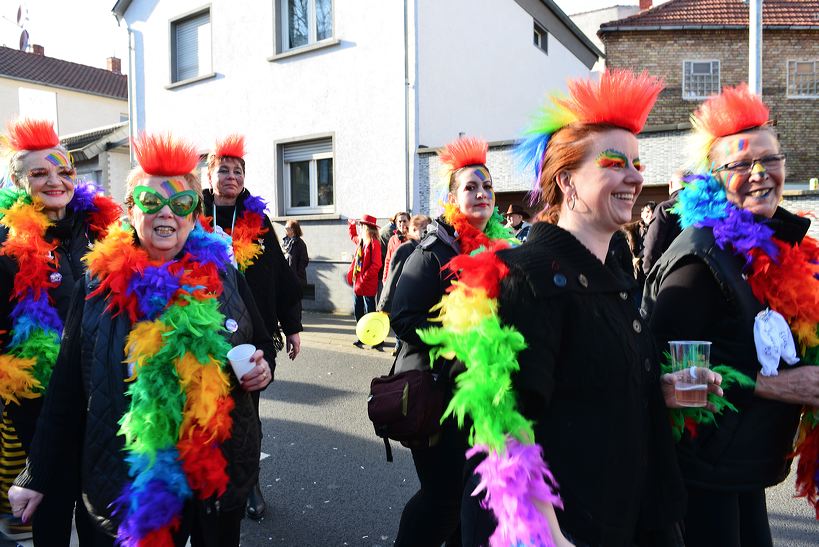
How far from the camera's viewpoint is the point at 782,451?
2.25 m

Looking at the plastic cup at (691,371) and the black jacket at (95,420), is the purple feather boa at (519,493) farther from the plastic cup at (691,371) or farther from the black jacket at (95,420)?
the black jacket at (95,420)

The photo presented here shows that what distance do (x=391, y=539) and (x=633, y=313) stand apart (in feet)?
7.47

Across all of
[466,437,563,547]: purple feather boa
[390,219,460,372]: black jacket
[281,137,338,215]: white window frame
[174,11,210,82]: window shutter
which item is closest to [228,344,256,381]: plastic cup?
[390,219,460,372]: black jacket

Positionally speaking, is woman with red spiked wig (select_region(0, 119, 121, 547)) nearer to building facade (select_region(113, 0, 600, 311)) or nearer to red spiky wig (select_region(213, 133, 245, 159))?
red spiky wig (select_region(213, 133, 245, 159))

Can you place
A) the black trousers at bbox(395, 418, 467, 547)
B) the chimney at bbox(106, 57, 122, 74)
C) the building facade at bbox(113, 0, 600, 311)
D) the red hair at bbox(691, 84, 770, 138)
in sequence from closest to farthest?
the red hair at bbox(691, 84, 770, 138) < the black trousers at bbox(395, 418, 467, 547) < the building facade at bbox(113, 0, 600, 311) < the chimney at bbox(106, 57, 122, 74)

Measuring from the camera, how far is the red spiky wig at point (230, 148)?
13.0 feet

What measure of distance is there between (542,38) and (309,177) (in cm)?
810

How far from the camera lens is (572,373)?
168cm

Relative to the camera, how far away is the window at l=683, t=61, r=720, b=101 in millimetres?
21781

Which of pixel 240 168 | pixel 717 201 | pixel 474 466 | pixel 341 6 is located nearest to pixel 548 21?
pixel 341 6

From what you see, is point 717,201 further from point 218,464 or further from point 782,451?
point 218,464

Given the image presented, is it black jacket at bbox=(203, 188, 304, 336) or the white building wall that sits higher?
the white building wall

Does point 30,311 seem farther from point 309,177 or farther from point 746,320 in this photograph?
point 309,177

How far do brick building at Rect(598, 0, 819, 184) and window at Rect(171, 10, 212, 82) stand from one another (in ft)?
43.8
